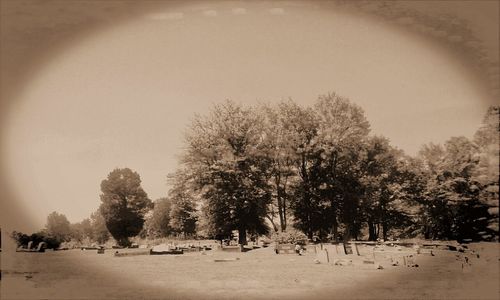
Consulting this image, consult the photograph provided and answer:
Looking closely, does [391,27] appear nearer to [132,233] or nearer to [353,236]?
[353,236]

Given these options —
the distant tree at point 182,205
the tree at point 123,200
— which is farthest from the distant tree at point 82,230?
the distant tree at point 182,205

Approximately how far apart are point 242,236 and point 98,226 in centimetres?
652

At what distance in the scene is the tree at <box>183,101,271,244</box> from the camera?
48.5ft

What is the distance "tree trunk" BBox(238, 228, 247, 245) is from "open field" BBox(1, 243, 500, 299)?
161 centimetres

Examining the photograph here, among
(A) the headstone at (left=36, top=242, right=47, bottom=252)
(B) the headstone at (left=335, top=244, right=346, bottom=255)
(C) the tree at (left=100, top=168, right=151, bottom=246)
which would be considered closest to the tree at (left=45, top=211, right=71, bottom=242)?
(A) the headstone at (left=36, top=242, right=47, bottom=252)

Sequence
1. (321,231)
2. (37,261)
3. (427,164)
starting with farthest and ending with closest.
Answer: (321,231) → (37,261) → (427,164)

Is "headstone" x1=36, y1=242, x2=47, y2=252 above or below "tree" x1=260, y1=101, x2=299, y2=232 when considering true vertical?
below

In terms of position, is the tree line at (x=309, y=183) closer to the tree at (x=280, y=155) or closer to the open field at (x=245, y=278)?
the tree at (x=280, y=155)

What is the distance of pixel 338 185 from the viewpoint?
13.0 m

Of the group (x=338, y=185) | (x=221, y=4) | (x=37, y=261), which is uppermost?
(x=221, y=4)

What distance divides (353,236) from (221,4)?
9.28 metres

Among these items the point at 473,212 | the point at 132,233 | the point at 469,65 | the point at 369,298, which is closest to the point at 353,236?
the point at 369,298

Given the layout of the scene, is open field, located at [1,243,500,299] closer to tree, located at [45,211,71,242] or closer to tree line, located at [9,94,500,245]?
tree, located at [45,211,71,242]

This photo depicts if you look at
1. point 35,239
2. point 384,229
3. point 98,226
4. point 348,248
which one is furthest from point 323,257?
point 35,239
